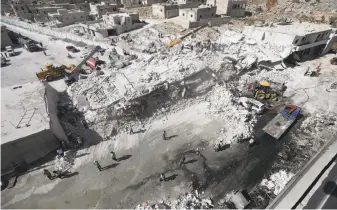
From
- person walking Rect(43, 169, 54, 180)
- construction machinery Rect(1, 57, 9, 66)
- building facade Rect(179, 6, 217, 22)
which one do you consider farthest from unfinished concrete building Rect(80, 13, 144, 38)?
person walking Rect(43, 169, 54, 180)

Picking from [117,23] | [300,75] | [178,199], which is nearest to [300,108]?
[300,75]

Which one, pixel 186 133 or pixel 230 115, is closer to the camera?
pixel 186 133

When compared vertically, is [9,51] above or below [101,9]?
below

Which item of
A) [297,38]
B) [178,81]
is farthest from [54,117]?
[297,38]

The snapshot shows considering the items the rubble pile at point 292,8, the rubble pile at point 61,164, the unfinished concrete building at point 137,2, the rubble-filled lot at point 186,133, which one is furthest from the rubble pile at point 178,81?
the unfinished concrete building at point 137,2

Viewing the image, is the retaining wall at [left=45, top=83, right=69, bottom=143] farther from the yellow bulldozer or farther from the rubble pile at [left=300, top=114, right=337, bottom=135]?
the rubble pile at [left=300, top=114, right=337, bottom=135]

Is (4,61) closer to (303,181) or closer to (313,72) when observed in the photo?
(303,181)

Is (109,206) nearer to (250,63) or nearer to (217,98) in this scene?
(217,98)
